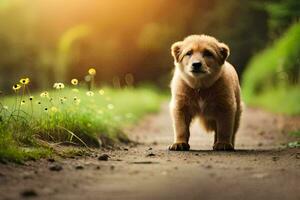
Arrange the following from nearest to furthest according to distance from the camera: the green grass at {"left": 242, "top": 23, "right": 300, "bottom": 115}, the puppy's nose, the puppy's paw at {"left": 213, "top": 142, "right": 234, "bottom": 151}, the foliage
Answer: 1. the puppy's nose
2. the puppy's paw at {"left": 213, "top": 142, "right": 234, "bottom": 151}
3. the green grass at {"left": 242, "top": 23, "right": 300, "bottom": 115}
4. the foliage

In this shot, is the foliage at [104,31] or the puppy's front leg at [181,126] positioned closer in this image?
the puppy's front leg at [181,126]

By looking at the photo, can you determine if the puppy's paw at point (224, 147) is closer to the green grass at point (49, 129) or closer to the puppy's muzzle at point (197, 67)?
the puppy's muzzle at point (197, 67)

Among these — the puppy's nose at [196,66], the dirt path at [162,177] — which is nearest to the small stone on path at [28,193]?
the dirt path at [162,177]

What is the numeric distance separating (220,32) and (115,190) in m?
25.6

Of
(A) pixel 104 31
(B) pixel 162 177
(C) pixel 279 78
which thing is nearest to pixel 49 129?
(B) pixel 162 177

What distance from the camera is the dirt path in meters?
4.65

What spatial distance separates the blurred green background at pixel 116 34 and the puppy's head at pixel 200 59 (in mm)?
15598

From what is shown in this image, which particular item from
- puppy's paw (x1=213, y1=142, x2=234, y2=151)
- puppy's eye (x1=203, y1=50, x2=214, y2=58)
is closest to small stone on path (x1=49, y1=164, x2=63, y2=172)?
puppy's paw (x1=213, y1=142, x2=234, y2=151)

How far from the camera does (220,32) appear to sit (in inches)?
1178

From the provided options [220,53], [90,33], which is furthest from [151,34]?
[220,53]

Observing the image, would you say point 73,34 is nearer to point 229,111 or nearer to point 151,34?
point 151,34

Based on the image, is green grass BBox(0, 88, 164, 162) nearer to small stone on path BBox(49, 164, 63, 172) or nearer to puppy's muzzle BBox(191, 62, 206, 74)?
small stone on path BBox(49, 164, 63, 172)

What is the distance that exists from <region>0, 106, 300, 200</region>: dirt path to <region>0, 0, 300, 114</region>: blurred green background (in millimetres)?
17047

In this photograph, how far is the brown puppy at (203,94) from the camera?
8.27 metres
